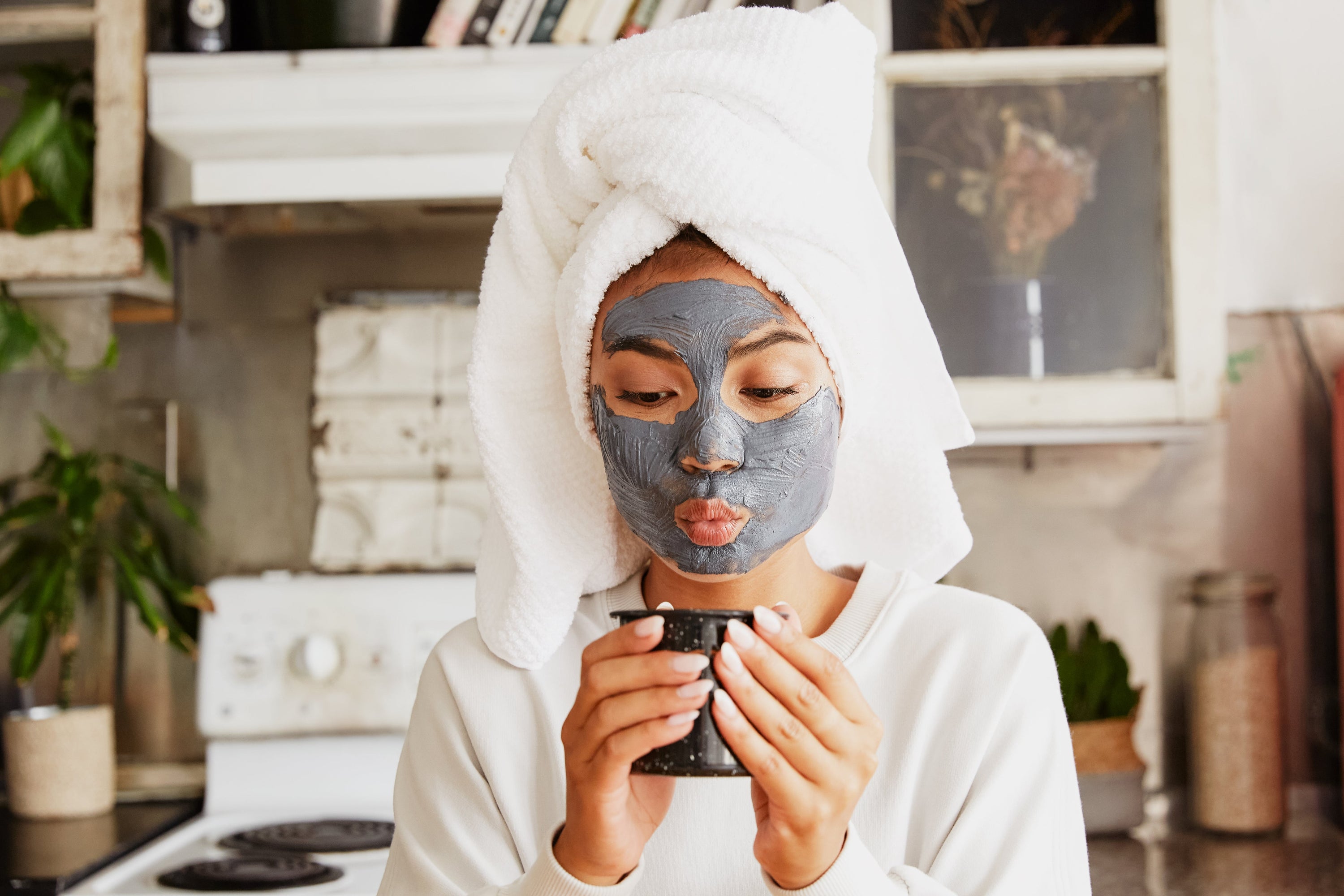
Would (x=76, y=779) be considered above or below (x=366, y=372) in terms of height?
below

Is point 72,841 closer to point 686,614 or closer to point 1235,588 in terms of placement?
point 686,614

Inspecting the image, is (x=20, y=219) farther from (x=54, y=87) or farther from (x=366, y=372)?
(x=366, y=372)

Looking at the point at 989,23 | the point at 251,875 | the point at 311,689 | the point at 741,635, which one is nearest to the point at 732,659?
the point at 741,635

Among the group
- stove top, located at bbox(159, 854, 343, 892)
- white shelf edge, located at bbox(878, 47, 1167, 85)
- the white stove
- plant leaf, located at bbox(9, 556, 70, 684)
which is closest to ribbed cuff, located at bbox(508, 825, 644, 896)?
stove top, located at bbox(159, 854, 343, 892)

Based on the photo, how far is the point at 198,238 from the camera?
187 cm

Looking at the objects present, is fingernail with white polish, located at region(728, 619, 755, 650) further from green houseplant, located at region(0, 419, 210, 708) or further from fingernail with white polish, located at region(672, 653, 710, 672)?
green houseplant, located at region(0, 419, 210, 708)

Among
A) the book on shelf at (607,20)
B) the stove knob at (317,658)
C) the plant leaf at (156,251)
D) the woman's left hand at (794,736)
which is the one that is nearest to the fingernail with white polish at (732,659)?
the woman's left hand at (794,736)

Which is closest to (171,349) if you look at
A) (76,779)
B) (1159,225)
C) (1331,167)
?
(76,779)

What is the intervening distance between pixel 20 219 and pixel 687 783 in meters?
1.29

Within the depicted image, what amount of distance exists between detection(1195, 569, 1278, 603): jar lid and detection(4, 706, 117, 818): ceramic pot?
170cm

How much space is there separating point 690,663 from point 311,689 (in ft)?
4.05

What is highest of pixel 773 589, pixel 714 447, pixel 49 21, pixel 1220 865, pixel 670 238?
pixel 49 21

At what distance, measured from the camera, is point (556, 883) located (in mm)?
663

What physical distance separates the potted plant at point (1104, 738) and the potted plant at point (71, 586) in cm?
132
